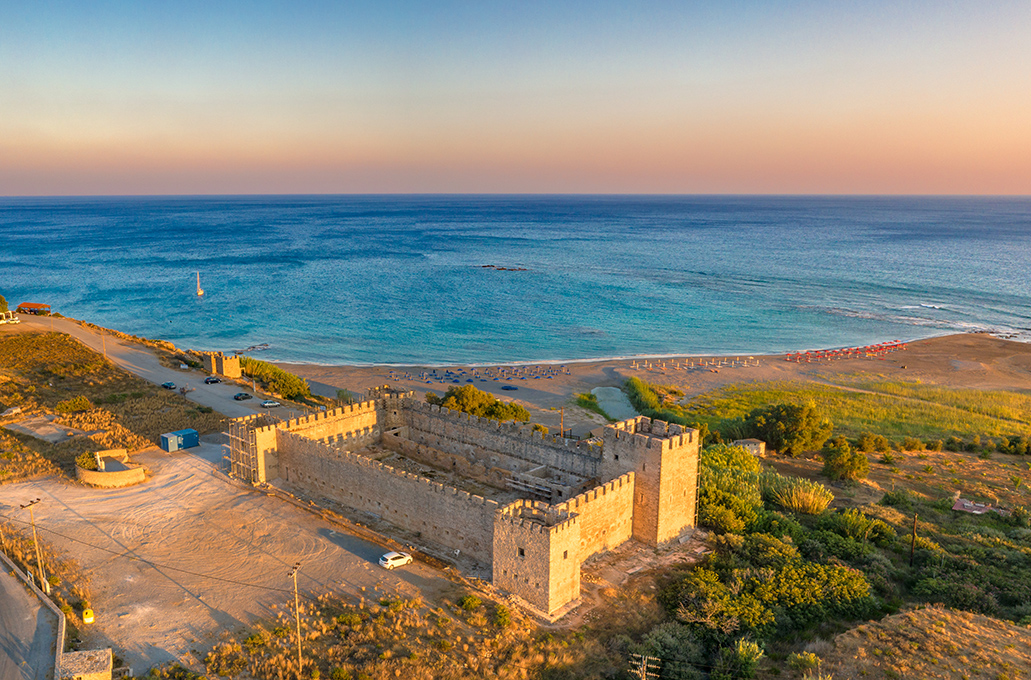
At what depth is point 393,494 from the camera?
30188mm

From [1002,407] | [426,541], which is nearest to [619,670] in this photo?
[426,541]

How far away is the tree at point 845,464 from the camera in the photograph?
1583 inches

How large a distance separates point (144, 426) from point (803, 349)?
72.0 metres

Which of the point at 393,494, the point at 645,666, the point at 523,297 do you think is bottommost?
the point at 523,297

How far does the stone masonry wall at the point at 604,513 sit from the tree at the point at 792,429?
71.6 feet

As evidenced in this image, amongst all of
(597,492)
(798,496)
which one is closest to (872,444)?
(798,496)

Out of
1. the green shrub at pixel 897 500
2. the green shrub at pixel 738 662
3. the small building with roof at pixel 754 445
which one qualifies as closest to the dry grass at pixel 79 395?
the green shrub at pixel 738 662

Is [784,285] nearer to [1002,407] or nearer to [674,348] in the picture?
[674,348]

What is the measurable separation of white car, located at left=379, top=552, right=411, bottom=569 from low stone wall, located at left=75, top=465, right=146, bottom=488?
56.3 feet

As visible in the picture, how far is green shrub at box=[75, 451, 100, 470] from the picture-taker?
3588 centimetres

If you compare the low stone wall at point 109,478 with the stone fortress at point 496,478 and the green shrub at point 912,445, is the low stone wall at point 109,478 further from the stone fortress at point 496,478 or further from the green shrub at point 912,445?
the green shrub at point 912,445

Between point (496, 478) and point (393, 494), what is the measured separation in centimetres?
567

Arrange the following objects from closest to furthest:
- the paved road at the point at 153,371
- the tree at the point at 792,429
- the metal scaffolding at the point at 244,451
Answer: the metal scaffolding at the point at 244,451
the tree at the point at 792,429
the paved road at the point at 153,371

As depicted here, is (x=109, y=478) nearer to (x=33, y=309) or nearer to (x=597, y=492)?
(x=597, y=492)
